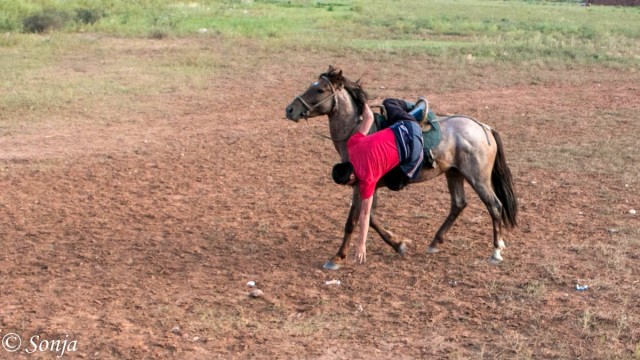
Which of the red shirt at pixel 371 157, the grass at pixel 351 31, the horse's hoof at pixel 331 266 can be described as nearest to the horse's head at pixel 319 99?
the red shirt at pixel 371 157

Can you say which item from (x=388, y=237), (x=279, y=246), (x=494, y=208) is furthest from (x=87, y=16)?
(x=494, y=208)

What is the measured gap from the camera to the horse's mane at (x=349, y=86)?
6.41 metres

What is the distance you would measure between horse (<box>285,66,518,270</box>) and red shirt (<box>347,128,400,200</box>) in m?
0.27

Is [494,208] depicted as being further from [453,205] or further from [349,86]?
[349,86]

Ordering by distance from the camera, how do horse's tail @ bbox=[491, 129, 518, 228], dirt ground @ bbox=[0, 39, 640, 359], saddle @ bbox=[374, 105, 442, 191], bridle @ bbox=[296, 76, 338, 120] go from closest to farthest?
dirt ground @ bbox=[0, 39, 640, 359] < bridle @ bbox=[296, 76, 338, 120] < saddle @ bbox=[374, 105, 442, 191] < horse's tail @ bbox=[491, 129, 518, 228]

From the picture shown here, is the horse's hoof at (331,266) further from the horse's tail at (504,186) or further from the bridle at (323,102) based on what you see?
the horse's tail at (504,186)

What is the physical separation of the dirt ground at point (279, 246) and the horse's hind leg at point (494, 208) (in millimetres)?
130

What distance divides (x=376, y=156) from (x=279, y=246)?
141 cm

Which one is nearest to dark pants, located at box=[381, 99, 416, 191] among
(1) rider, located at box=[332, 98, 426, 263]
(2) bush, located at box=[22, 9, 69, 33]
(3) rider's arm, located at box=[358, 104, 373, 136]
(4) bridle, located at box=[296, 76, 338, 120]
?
(1) rider, located at box=[332, 98, 426, 263]

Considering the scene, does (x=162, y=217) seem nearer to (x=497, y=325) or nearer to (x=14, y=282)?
(x=14, y=282)

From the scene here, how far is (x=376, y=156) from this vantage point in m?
6.17

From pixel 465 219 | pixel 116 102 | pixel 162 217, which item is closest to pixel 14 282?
pixel 162 217

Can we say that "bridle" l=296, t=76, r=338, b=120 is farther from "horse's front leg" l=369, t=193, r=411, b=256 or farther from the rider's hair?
"horse's front leg" l=369, t=193, r=411, b=256

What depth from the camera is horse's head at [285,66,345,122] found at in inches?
251
